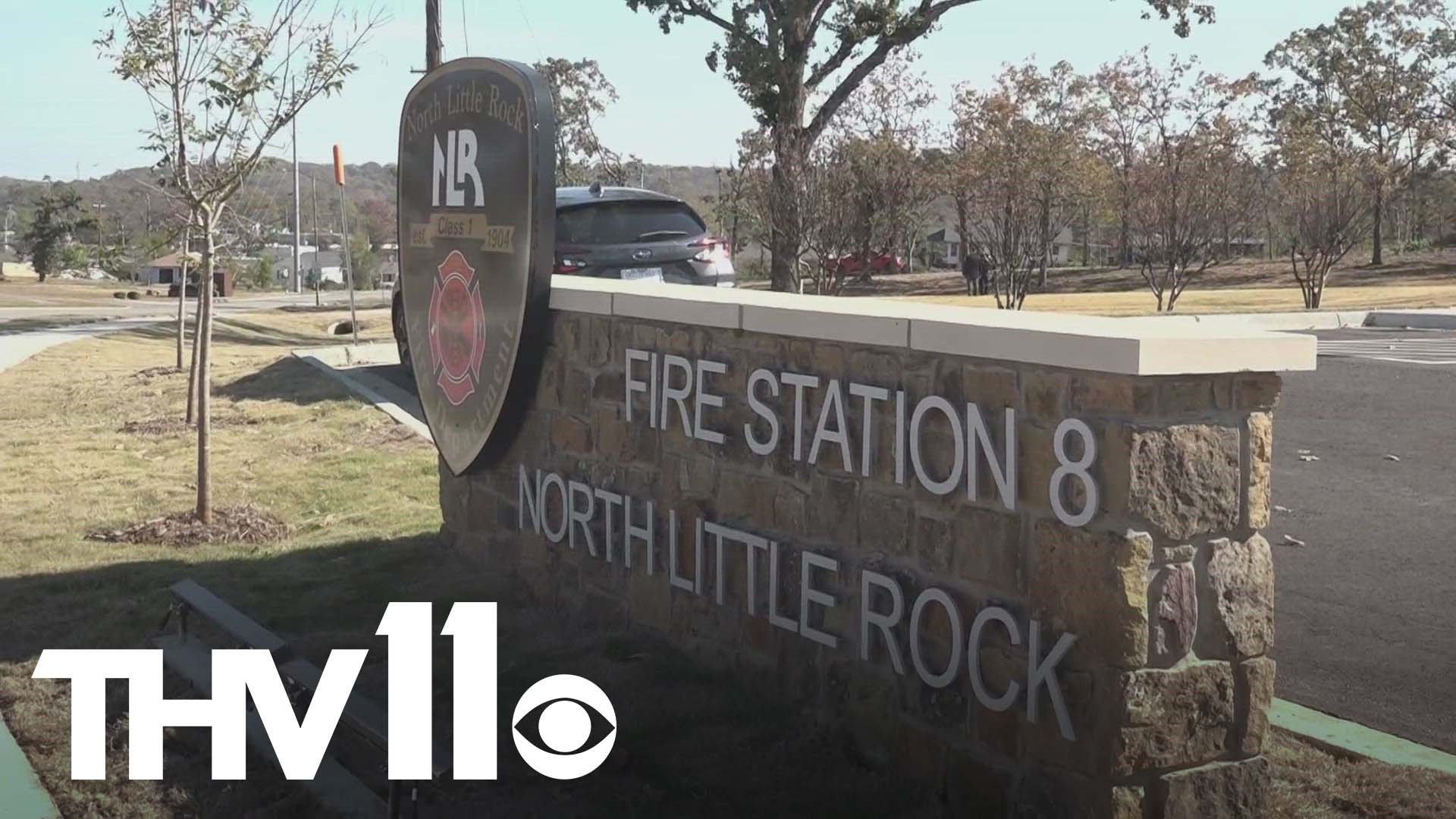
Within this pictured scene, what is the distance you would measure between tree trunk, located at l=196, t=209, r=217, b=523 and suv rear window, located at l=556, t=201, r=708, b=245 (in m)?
2.36

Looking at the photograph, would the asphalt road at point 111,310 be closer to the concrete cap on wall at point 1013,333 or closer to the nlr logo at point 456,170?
the nlr logo at point 456,170

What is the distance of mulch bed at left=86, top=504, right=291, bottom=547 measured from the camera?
8.20 meters

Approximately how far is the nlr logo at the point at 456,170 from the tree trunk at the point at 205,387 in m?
2.28

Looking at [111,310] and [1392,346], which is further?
[111,310]

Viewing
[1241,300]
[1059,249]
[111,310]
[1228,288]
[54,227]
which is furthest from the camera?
[1059,249]

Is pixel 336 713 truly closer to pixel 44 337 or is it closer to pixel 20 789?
pixel 20 789

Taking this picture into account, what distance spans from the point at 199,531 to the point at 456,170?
9.28 feet

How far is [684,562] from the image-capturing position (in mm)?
5535

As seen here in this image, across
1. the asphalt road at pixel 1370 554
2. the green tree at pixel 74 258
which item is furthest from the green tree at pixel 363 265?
the asphalt road at pixel 1370 554

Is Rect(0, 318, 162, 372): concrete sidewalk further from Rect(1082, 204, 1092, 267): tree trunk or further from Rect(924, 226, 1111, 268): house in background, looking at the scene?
Rect(924, 226, 1111, 268): house in background

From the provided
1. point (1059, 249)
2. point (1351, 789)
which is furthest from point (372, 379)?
point (1059, 249)

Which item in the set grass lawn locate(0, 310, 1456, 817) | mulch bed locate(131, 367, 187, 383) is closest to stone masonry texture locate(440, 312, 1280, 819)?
grass lawn locate(0, 310, 1456, 817)

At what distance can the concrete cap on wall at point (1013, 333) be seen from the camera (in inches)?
141

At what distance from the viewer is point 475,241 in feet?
21.9
